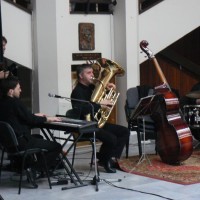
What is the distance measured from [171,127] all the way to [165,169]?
0.51 m

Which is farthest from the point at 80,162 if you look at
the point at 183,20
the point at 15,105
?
the point at 183,20

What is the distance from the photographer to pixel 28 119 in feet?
18.2

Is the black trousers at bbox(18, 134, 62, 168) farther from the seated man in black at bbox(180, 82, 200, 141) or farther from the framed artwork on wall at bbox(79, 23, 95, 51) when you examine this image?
the framed artwork on wall at bbox(79, 23, 95, 51)

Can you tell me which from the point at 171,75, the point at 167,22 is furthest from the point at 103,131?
the point at 171,75

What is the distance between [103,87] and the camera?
6348mm

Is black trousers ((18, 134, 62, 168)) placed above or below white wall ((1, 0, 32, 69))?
below

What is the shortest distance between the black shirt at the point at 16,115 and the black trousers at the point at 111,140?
100cm

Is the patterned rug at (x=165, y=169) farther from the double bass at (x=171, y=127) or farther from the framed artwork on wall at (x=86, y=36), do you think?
the framed artwork on wall at (x=86, y=36)

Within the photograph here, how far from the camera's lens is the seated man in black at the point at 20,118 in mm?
5547

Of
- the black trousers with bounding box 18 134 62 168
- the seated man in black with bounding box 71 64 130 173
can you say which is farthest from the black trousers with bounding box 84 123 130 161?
the black trousers with bounding box 18 134 62 168

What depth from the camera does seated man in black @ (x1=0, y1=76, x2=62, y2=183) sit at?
555cm

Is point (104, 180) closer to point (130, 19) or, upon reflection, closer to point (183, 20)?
point (130, 19)

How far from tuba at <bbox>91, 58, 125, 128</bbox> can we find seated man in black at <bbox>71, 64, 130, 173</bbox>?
0.09 metres

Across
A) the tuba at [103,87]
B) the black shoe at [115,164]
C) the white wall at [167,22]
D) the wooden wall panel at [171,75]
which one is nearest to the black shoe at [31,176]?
the tuba at [103,87]
